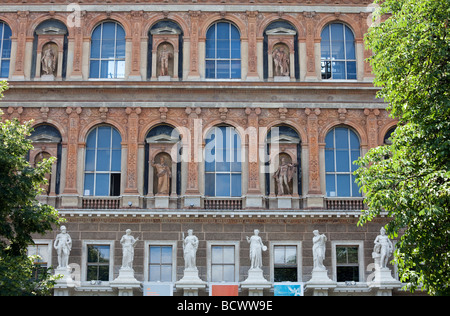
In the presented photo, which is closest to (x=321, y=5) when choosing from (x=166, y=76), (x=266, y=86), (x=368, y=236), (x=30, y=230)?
(x=266, y=86)

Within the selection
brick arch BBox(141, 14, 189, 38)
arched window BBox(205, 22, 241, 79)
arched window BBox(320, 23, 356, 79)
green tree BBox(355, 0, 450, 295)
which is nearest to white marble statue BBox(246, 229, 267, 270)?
arched window BBox(205, 22, 241, 79)

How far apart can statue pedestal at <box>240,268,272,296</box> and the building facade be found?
15 cm

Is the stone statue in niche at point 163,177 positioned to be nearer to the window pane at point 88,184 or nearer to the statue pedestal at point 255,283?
the window pane at point 88,184

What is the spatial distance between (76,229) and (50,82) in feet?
24.6

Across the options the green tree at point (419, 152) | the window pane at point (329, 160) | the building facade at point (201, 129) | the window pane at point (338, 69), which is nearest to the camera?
the green tree at point (419, 152)

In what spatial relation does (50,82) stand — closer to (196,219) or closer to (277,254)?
(196,219)

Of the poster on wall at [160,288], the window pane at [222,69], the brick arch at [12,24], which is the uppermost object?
the brick arch at [12,24]

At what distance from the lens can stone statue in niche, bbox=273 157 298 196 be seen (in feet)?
112

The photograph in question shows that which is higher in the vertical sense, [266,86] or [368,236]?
[266,86]

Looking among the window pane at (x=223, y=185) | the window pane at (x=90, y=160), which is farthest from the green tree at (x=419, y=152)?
the window pane at (x=90, y=160)

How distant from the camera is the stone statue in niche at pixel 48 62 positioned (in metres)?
35.7

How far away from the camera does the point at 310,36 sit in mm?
36125

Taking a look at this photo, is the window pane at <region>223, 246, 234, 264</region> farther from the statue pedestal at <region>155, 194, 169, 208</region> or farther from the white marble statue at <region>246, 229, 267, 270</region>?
the statue pedestal at <region>155, 194, 169, 208</region>

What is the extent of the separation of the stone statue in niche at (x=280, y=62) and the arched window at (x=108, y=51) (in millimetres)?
7645
